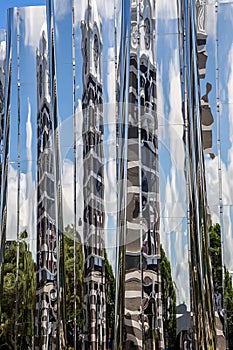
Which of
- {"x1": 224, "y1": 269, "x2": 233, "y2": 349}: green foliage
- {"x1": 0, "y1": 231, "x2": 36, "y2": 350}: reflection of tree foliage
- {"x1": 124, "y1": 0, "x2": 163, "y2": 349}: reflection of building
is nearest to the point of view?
{"x1": 124, "y1": 0, "x2": 163, "y2": 349}: reflection of building

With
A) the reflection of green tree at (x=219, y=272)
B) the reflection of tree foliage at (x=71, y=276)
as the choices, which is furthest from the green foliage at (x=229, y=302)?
the reflection of tree foliage at (x=71, y=276)

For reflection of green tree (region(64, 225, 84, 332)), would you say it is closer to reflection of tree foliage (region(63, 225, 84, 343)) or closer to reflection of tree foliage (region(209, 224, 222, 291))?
reflection of tree foliage (region(63, 225, 84, 343))

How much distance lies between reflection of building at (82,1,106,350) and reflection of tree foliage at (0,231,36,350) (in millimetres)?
170

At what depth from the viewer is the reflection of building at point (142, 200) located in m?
1.06

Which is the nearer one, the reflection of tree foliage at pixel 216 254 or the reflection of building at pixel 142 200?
the reflection of building at pixel 142 200

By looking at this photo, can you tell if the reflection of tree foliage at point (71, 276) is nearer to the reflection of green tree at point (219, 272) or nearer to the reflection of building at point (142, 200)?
the reflection of building at point (142, 200)

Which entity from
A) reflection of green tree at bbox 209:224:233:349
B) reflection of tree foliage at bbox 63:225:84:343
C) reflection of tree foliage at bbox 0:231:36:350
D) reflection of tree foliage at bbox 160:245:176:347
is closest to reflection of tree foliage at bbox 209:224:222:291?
reflection of green tree at bbox 209:224:233:349

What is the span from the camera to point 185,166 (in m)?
1.09

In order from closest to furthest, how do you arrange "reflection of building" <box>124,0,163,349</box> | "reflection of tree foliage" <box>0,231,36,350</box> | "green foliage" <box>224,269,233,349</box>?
1. "reflection of building" <box>124,0,163,349</box>
2. "green foliage" <box>224,269,233,349</box>
3. "reflection of tree foliage" <box>0,231,36,350</box>

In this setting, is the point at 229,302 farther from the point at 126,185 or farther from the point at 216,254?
the point at 126,185

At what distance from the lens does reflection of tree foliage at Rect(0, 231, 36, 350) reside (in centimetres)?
128

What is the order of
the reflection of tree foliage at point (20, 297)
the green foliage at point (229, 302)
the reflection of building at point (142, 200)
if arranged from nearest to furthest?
the reflection of building at point (142, 200), the green foliage at point (229, 302), the reflection of tree foliage at point (20, 297)

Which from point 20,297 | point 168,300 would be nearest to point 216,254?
point 168,300

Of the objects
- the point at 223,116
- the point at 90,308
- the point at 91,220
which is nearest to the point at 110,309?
the point at 90,308
